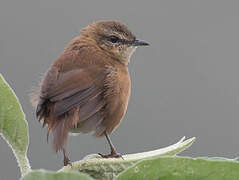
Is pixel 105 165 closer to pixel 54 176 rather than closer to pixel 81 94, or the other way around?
pixel 54 176

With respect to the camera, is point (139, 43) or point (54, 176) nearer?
point (54, 176)

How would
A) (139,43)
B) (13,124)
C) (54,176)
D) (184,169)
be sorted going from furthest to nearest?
(139,43), (13,124), (184,169), (54,176)

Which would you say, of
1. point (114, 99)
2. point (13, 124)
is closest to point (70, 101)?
point (114, 99)

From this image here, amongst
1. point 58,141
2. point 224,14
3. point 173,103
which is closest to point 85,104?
point 58,141

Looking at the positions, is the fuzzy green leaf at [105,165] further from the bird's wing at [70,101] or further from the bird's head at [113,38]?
the bird's head at [113,38]

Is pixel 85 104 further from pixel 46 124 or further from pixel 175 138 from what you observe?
pixel 175 138

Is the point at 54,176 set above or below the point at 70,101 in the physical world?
above

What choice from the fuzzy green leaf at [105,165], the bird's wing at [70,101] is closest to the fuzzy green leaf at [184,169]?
the fuzzy green leaf at [105,165]
